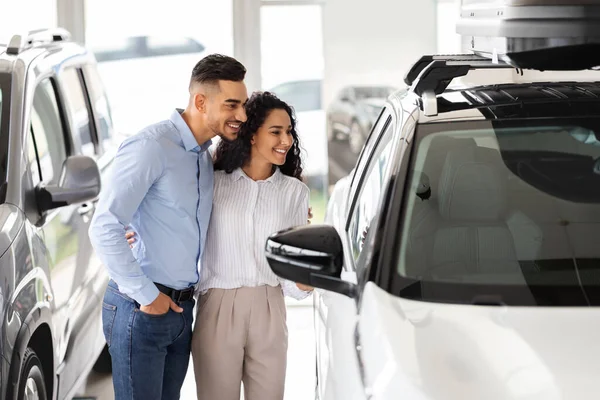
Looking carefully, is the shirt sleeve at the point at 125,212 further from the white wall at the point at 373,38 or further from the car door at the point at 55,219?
the white wall at the point at 373,38

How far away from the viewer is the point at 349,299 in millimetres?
2826

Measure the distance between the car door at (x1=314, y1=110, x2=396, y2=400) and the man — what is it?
1.59 ft

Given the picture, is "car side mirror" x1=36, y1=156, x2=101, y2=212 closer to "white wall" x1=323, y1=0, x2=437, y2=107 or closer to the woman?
the woman

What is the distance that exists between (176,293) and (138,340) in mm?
205

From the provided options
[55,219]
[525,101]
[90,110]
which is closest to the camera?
[525,101]

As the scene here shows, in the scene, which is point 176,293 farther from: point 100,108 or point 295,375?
point 295,375

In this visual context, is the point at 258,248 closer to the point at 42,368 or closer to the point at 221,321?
the point at 221,321

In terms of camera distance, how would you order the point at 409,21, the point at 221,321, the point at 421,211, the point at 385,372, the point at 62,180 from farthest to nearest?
1. the point at 409,21
2. the point at 62,180
3. the point at 221,321
4. the point at 421,211
5. the point at 385,372

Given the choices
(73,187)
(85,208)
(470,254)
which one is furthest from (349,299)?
(85,208)

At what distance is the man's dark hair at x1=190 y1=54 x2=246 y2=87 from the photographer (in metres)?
3.54

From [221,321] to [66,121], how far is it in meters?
1.54

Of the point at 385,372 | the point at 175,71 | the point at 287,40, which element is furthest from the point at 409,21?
the point at 385,372

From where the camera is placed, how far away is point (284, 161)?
3.76 metres

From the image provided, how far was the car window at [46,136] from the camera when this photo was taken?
406 cm
